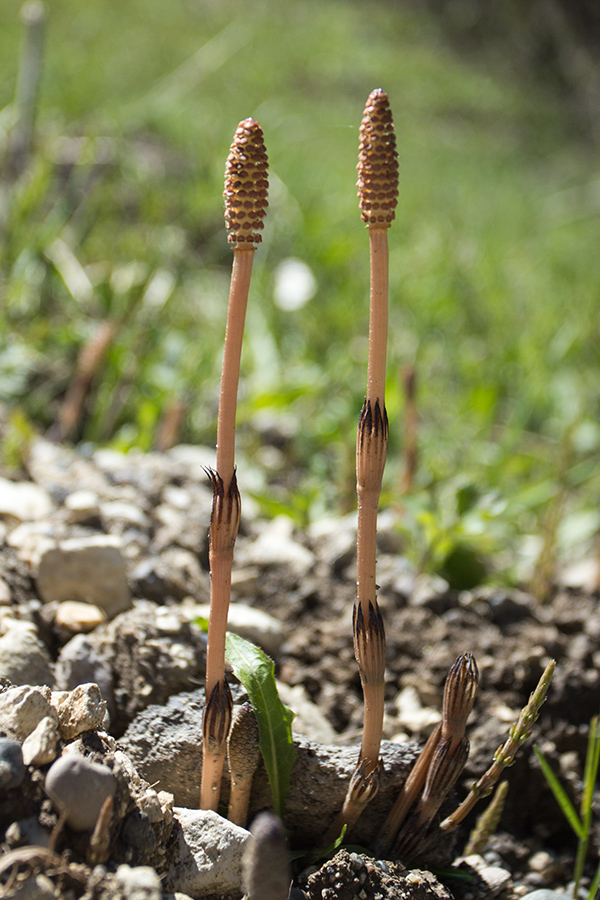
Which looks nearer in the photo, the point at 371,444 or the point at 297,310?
the point at 371,444

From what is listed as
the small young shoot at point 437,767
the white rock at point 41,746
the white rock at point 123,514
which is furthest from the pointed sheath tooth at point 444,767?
the white rock at point 123,514

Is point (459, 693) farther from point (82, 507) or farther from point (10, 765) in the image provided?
point (82, 507)

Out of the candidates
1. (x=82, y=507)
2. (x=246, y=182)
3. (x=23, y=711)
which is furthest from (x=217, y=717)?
(x=82, y=507)

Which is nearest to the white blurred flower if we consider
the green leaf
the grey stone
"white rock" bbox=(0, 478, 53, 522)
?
"white rock" bbox=(0, 478, 53, 522)

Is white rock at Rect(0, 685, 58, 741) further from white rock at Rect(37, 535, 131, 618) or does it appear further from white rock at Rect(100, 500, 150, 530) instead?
white rock at Rect(100, 500, 150, 530)

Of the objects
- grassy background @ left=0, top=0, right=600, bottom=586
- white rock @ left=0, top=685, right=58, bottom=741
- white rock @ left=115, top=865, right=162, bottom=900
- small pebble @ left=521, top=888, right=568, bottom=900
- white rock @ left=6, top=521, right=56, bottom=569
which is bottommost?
white rock @ left=115, top=865, right=162, bottom=900

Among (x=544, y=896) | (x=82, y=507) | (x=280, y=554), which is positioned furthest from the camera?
(x=280, y=554)
